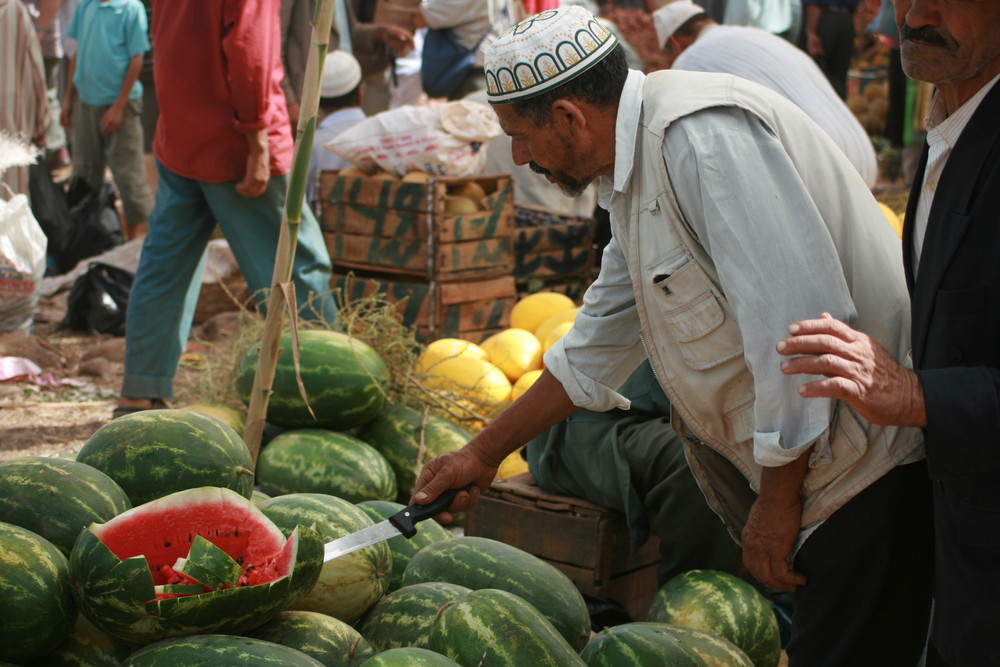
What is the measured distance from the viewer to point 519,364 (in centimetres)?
473

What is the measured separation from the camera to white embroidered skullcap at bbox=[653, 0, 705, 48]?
18.6 ft

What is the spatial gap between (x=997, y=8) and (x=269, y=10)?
136 inches

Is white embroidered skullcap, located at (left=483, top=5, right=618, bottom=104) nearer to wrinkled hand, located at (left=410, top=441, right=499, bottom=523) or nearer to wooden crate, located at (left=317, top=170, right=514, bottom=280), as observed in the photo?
wrinkled hand, located at (left=410, top=441, right=499, bottom=523)

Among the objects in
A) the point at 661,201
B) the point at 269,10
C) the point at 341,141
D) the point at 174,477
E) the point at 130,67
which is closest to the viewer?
the point at 661,201

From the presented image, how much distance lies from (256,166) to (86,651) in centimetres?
298

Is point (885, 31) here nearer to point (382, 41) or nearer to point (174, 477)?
point (382, 41)

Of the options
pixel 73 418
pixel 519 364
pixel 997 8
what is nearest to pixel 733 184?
pixel 997 8

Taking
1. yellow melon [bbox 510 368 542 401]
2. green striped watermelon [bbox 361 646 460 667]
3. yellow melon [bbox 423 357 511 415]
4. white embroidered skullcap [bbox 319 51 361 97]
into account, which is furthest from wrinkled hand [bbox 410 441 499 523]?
white embroidered skullcap [bbox 319 51 361 97]

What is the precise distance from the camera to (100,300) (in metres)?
7.14

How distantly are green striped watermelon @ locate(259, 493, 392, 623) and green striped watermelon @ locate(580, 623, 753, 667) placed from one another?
1.62 ft

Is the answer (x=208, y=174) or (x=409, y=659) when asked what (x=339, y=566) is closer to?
(x=409, y=659)

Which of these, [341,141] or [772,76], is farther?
[341,141]

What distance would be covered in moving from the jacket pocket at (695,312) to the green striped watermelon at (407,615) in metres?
0.73

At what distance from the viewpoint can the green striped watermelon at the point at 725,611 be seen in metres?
2.79
